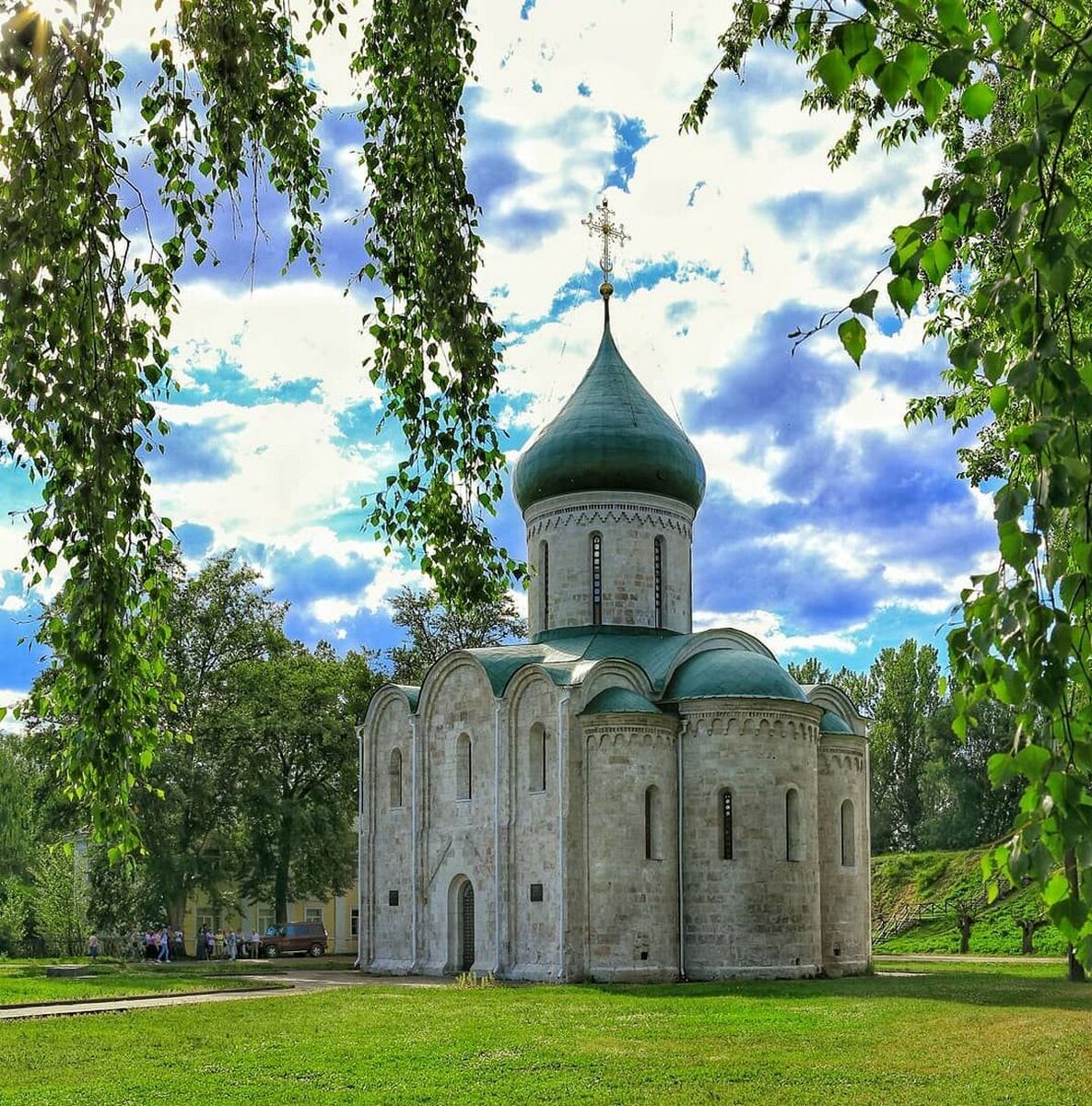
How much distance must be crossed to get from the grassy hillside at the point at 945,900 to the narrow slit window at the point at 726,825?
10.8 meters

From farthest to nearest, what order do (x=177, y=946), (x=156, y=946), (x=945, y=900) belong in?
(x=945, y=900) → (x=177, y=946) → (x=156, y=946)

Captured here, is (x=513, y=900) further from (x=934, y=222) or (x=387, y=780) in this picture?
(x=934, y=222)

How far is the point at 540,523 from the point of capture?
30594mm

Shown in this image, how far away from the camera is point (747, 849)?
2548 cm

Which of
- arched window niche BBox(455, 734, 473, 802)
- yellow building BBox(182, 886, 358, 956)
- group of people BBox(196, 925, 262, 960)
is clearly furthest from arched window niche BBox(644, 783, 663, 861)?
yellow building BBox(182, 886, 358, 956)

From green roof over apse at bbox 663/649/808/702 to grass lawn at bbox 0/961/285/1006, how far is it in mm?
9594

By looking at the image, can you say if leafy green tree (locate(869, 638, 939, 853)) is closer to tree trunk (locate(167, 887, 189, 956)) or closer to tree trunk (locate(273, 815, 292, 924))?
tree trunk (locate(273, 815, 292, 924))

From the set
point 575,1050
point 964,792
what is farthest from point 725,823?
point 964,792

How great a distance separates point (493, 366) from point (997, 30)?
433 centimetres

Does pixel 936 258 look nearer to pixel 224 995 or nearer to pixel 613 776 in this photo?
pixel 224 995

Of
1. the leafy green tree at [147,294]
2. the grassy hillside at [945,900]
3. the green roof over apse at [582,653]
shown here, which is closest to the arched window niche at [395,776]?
the green roof over apse at [582,653]

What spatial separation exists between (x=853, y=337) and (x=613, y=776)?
74.2 feet

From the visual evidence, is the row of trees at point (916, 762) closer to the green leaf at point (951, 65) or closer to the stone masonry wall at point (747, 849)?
the stone masonry wall at point (747, 849)

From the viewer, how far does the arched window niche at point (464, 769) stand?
28.6 metres
